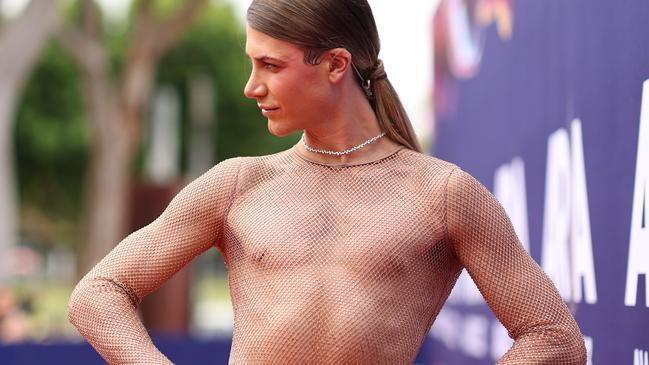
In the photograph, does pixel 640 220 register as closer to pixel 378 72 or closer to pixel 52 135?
pixel 378 72

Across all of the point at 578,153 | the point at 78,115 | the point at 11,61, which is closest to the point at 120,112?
the point at 11,61

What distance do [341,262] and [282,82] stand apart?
0.36m

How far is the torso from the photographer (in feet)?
7.78

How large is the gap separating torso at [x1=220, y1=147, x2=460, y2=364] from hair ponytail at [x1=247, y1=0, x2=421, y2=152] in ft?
0.40

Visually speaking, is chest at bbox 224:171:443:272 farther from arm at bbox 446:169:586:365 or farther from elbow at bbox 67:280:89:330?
elbow at bbox 67:280:89:330

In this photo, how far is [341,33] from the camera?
2.50 m

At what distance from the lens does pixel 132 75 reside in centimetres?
1806

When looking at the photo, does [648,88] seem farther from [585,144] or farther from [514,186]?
[514,186]

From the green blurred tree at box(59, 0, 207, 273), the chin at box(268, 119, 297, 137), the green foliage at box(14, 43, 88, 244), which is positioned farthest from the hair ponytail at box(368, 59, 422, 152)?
the green foliage at box(14, 43, 88, 244)

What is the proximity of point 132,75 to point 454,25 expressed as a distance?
30.2 feet

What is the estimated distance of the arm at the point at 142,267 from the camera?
239 centimetres

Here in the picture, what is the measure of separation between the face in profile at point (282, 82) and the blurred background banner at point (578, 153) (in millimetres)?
1111

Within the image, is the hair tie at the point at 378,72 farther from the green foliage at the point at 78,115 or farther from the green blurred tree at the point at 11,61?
the green foliage at the point at 78,115

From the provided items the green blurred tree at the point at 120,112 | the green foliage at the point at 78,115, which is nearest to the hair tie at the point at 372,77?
the green blurred tree at the point at 120,112
